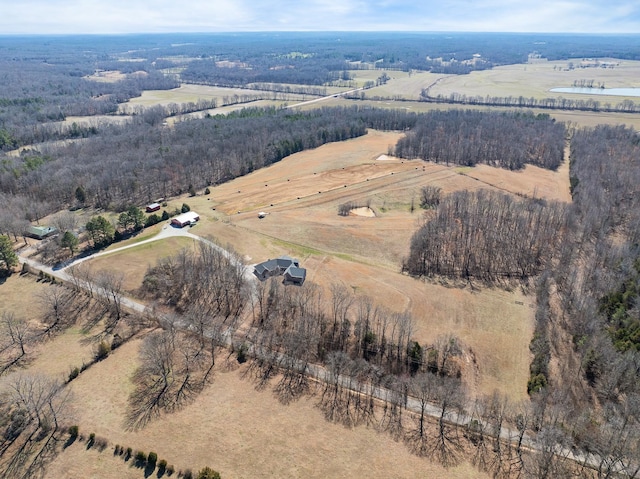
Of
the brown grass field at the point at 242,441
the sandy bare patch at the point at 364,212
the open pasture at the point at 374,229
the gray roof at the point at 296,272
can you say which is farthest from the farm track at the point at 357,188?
the brown grass field at the point at 242,441

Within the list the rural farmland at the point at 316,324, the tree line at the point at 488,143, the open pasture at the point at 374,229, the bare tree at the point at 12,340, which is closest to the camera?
the rural farmland at the point at 316,324

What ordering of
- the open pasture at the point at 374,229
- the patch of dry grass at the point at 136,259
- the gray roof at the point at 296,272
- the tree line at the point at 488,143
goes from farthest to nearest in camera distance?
the tree line at the point at 488,143 → the patch of dry grass at the point at 136,259 → the gray roof at the point at 296,272 → the open pasture at the point at 374,229

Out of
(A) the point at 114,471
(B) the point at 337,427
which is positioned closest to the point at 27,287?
(A) the point at 114,471

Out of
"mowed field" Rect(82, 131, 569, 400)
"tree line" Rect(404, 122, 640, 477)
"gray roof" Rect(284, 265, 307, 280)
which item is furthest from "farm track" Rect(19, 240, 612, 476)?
"gray roof" Rect(284, 265, 307, 280)

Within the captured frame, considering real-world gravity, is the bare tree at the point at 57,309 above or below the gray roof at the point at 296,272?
below

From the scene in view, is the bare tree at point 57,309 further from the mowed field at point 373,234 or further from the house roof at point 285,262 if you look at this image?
the house roof at point 285,262

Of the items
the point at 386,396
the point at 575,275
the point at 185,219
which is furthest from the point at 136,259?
the point at 575,275
